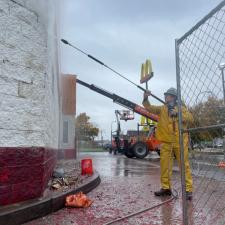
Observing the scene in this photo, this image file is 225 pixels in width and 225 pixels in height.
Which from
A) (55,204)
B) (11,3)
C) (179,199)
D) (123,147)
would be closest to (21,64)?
(11,3)

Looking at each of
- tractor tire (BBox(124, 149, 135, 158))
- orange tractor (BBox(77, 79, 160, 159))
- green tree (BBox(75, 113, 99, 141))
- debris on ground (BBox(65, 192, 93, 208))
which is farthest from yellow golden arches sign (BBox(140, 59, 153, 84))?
green tree (BBox(75, 113, 99, 141))

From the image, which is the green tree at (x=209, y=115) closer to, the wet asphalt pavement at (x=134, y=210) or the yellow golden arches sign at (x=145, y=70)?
the wet asphalt pavement at (x=134, y=210)

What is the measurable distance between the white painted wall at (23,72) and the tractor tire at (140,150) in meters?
16.4

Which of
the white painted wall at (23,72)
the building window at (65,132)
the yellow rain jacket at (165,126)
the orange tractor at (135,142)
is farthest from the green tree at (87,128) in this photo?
the white painted wall at (23,72)

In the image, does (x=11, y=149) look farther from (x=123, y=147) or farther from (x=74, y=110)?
(x=123, y=147)

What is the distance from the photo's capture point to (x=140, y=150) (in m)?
20.5

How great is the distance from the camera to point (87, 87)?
18.0 meters

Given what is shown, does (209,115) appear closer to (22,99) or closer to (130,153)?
(22,99)

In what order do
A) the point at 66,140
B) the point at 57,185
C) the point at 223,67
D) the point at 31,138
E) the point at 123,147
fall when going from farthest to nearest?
the point at 123,147 → the point at 66,140 → the point at 57,185 → the point at 31,138 → the point at 223,67

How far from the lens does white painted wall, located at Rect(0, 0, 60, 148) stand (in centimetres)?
376

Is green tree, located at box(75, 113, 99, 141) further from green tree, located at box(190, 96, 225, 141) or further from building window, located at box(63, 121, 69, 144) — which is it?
green tree, located at box(190, 96, 225, 141)

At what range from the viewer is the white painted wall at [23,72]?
3.76 metres

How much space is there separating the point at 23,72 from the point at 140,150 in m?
16.9

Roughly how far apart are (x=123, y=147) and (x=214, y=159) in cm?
1903
